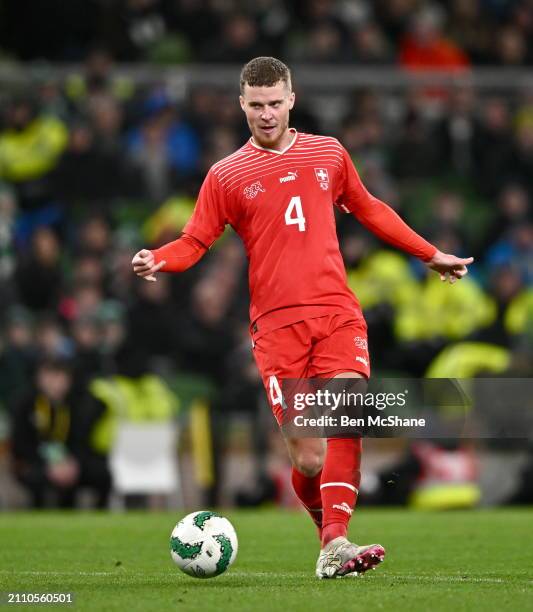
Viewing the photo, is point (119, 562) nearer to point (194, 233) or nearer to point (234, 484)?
point (194, 233)

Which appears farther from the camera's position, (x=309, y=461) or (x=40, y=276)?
(x=40, y=276)

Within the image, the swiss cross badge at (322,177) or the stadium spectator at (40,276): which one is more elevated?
the swiss cross badge at (322,177)

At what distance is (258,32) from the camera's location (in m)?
19.1

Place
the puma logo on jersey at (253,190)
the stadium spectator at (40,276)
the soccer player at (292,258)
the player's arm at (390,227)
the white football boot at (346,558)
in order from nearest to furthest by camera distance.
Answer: the white football boot at (346,558)
the soccer player at (292,258)
the puma logo on jersey at (253,190)
the player's arm at (390,227)
the stadium spectator at (40,276)

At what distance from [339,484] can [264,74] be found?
2.06m

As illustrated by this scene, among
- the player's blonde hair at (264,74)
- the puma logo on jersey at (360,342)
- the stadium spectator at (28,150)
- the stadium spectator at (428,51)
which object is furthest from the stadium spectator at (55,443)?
the player's blonde hair at (264,74)

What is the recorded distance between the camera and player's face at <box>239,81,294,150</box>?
7379mm

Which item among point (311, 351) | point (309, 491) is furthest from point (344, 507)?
point (311, 351)

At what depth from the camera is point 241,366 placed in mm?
15742

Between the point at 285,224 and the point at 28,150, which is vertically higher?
the point at 285,224

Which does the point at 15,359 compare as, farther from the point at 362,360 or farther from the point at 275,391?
the point at 362,360

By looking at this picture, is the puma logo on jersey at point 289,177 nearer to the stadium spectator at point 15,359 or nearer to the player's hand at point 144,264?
the player's hand at point 144,264

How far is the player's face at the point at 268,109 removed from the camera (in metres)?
7.38

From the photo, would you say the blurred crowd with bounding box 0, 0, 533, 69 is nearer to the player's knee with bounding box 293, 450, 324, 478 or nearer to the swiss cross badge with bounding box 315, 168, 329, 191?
the swiss cross badge with bounding box 315, 168, 329, 191
